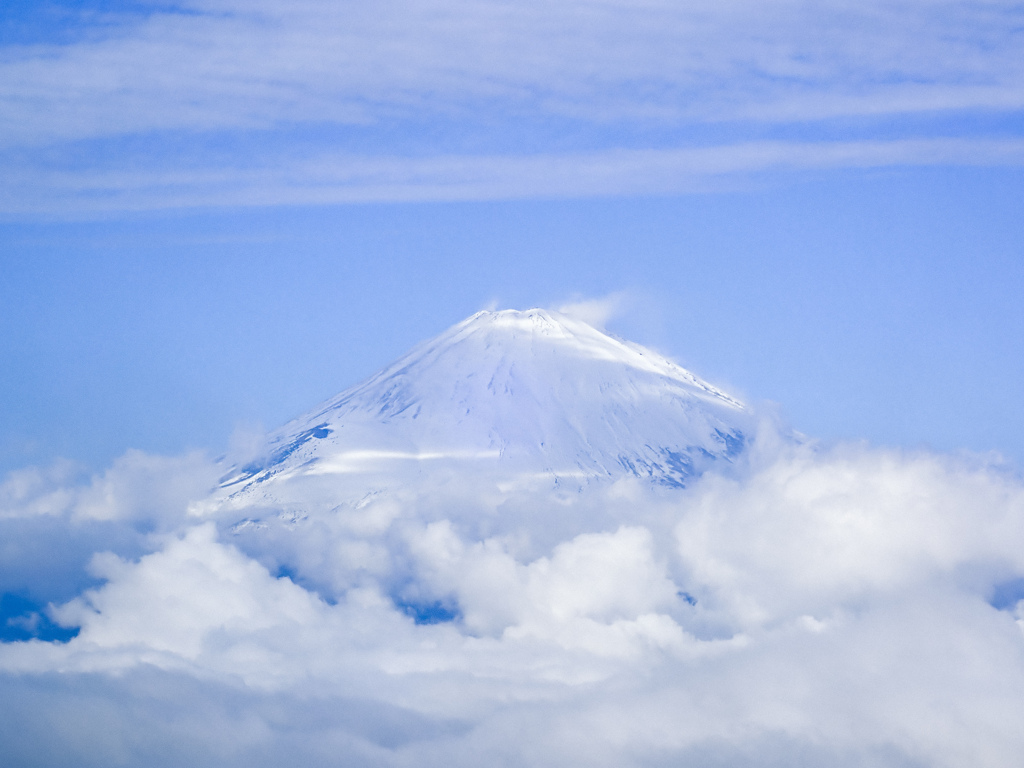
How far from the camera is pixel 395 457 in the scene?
592ft

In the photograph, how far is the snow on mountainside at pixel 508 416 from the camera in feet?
592

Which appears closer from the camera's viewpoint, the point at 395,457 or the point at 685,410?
the point at 395,457

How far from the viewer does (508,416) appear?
18275 cm

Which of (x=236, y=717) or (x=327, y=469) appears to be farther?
(x=236, y=717)

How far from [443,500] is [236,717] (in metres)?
55.8

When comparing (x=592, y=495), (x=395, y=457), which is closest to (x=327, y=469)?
(x=395, y=457)

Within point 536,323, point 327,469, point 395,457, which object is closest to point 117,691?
point 327,469

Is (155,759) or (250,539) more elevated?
(250,539)

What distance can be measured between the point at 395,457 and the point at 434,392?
12659mm

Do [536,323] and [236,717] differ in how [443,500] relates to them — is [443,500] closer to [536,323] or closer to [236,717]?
[536,323]

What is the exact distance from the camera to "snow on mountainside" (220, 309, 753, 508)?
18050cm

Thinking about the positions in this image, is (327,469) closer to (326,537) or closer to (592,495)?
(326,537)

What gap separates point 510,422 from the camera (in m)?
183

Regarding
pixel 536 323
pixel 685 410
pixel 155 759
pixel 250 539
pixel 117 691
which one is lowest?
pixel 155 759
